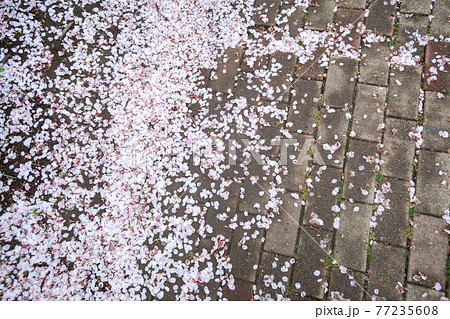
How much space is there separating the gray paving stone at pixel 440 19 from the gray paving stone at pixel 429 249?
8.42ft

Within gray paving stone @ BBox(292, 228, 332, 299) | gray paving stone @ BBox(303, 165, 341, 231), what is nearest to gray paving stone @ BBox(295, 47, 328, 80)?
gray paving stone @ BBox(303, 165, 341, 231)

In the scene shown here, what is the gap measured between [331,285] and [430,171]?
5.89ft

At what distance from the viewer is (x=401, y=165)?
3324 millimetres

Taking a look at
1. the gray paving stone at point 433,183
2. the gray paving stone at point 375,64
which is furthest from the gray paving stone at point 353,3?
the gray paving stone at point 433,183

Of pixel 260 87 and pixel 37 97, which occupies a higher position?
pixel 260 87

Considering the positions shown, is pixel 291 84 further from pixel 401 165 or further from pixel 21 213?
pixel 21 213

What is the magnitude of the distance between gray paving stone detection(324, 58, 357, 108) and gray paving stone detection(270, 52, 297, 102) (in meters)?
0.52

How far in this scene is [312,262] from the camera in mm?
3141

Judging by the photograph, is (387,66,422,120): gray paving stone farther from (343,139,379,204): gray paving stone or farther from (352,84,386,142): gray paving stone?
(343,139,379,204): gray paving stone

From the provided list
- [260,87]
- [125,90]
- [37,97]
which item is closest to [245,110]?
[260,87]

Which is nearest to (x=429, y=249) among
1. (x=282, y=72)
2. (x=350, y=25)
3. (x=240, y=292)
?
(x=240, y=292)

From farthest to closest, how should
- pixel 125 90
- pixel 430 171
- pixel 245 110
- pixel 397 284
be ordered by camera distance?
pixel 125 90, pixel 245 110, pixel 430 171, pixel 397 284

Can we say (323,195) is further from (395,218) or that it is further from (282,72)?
(282,72)
